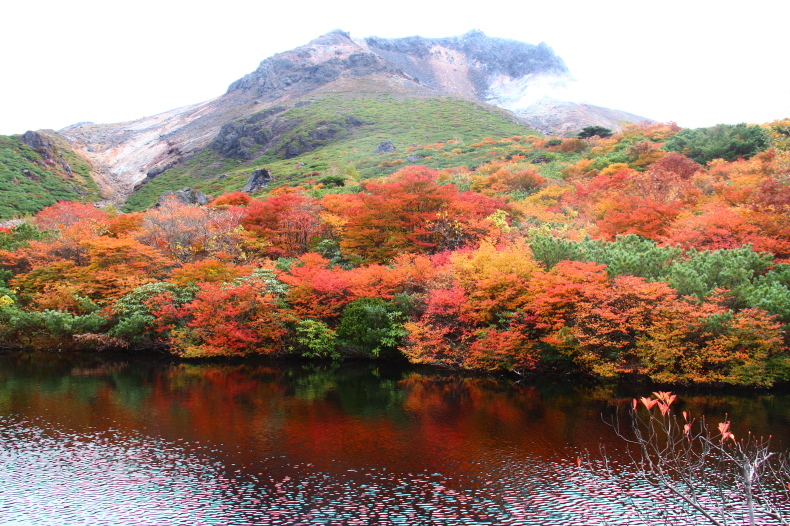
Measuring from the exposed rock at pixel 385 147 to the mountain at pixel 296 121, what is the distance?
2952mm

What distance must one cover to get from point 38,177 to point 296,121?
4715cm

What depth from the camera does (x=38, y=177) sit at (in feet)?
284

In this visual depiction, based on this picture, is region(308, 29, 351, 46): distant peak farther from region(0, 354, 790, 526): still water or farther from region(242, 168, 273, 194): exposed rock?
region(0, 354, 790, 526): still water

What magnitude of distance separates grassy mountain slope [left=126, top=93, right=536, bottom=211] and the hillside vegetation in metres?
28.4

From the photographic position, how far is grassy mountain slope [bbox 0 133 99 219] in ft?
238

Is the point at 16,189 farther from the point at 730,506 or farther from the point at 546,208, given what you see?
the point at 730,506

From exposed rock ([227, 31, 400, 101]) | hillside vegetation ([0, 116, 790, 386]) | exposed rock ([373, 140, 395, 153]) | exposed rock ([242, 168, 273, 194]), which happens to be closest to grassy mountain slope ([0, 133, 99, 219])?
hillside vegetation ([0, 116, 790, 386])

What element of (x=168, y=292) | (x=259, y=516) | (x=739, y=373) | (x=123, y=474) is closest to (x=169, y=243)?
(x=168, y=292)

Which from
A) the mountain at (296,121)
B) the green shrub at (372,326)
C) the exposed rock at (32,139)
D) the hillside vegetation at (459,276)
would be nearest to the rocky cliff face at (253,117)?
the mountain at (296,121)

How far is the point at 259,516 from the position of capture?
493 inches

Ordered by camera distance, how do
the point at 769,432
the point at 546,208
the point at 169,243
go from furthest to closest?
the point at 546,208, the point at 169,243, the point at 769,432

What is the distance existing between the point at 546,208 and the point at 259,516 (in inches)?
1453

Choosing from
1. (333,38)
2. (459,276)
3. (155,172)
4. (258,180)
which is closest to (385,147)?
(258,180)

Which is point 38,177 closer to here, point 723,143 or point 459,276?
point 459,276
